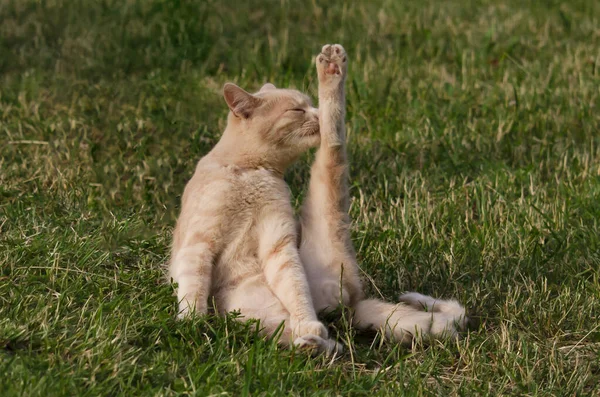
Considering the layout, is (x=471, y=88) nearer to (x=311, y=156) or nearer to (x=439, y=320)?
(x=311, y=156)

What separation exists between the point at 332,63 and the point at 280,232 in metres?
0.72

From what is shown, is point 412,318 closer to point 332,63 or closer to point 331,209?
point 331,209

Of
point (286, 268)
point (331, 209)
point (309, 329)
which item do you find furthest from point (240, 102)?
point (309, 329)

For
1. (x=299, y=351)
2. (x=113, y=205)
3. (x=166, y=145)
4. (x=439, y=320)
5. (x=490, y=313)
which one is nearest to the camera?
(x=299, y=351)

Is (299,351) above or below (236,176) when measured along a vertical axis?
below

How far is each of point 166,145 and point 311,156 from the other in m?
0.83

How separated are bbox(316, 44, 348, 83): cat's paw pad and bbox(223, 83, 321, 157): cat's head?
0.24m

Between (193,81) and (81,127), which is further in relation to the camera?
(193,81)

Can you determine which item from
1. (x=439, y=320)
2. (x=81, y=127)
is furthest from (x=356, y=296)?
(x=81, y=127)

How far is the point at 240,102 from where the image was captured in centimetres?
398

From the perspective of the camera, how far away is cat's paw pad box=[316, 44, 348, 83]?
12.4ft

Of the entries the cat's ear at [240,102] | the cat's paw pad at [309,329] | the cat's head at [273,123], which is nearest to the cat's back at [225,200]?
the cat's head at [273,123]

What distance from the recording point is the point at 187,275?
11.7ft

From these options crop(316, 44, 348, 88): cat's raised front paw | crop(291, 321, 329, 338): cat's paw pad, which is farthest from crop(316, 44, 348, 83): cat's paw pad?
crop(291, 321, 329, 338): cat's paw pad
